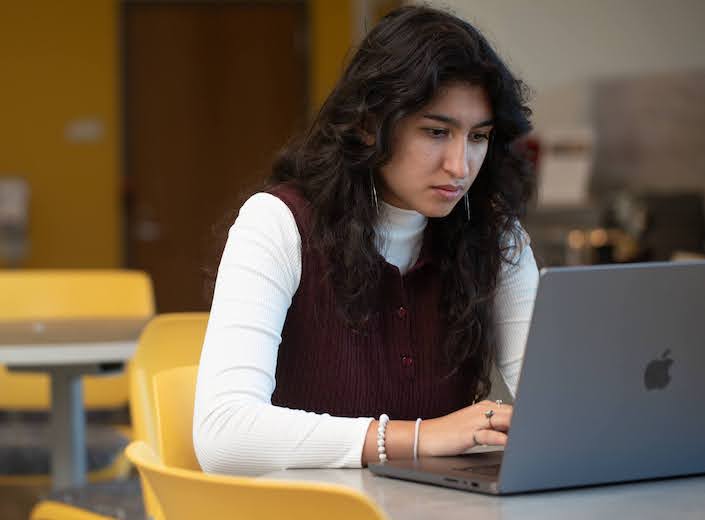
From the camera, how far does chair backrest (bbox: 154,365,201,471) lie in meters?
1.83

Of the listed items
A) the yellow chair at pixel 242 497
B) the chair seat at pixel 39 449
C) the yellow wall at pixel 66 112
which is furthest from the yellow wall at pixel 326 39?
the yellow chair at pixel 242 497

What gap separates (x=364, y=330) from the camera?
1.91 metres

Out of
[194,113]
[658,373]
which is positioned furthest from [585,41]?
[658,373]

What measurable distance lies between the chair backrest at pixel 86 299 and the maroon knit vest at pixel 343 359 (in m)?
1.91

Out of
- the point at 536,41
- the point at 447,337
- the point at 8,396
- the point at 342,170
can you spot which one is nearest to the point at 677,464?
the point at 447,337

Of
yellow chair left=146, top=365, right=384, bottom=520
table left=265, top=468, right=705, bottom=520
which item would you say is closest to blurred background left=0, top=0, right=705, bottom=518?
table left=265, top=468, right=705, bottom=520

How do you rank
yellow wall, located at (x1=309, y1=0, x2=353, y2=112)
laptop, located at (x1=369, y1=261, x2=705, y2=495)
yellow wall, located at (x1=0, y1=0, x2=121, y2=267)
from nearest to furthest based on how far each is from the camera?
laptop, located at (x1=369, y1=261, x2=705, y2=495) → yellow wall, located at (x1=0, y1=0, x2=121, y2=267) → yellow wall, located at (x1=309, y1=0, x2=353, y2=112)

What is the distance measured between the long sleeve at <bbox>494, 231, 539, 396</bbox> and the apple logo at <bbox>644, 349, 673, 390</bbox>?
2.00 feet

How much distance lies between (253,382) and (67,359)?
4.10ft

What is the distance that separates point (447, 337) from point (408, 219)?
0.19 m

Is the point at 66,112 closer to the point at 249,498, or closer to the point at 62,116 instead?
the point at 62,116

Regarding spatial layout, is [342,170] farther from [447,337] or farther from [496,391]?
[496,391]

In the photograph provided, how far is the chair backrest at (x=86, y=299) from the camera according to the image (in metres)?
3.80

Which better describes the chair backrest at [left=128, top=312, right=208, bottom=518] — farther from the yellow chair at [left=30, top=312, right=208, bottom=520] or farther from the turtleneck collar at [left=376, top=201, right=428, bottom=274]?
the turtleneck collar at [left=376, top=201, right=428, bottom=274]
